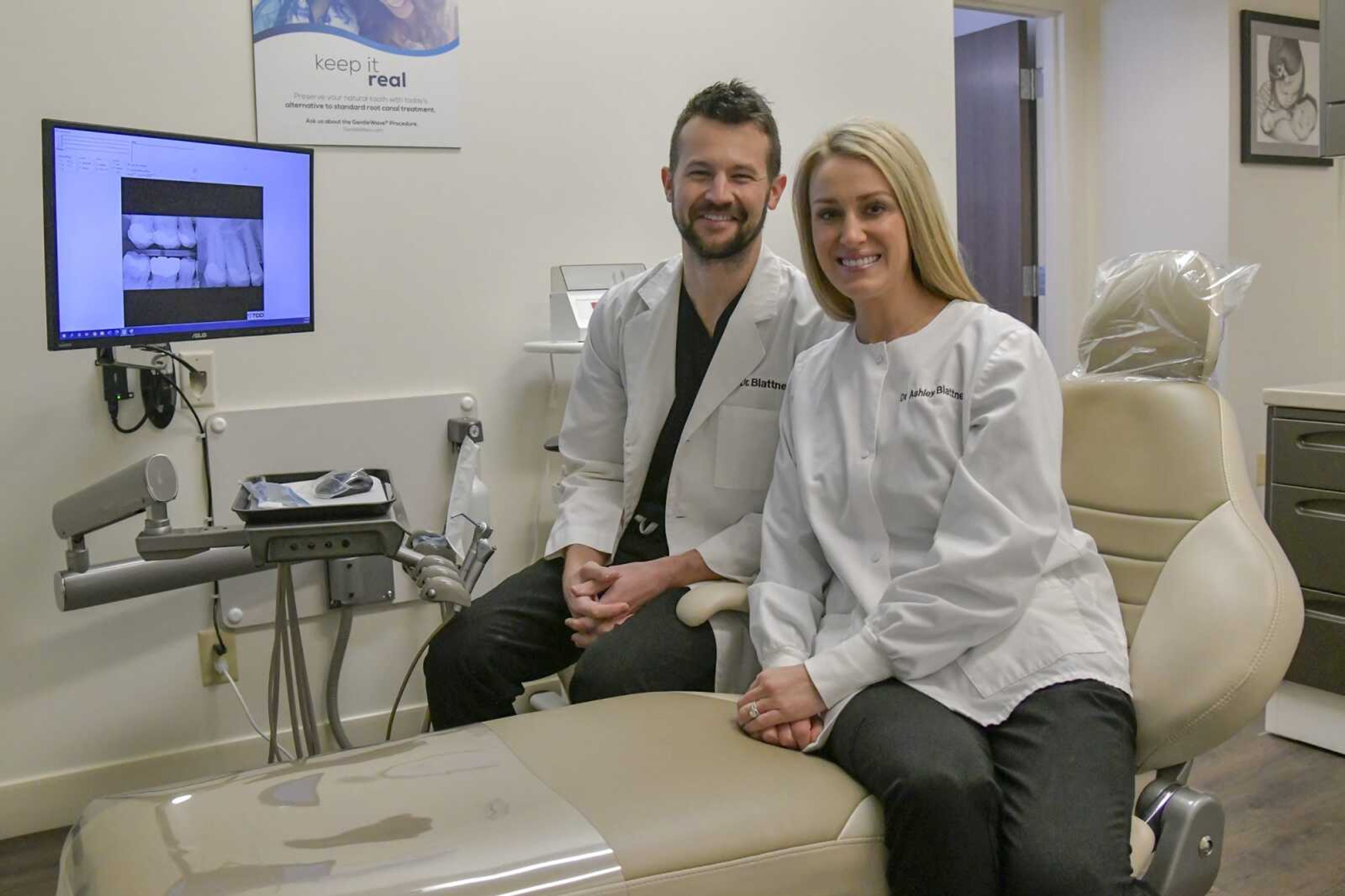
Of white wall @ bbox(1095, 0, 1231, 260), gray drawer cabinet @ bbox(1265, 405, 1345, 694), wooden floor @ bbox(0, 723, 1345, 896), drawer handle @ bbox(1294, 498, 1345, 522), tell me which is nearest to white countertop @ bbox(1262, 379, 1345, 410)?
gray drawer cabinet @ bbox(1265, 405, 1345, 694)

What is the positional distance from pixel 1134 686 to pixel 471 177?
1855 mm

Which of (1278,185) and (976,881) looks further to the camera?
(1278,185)

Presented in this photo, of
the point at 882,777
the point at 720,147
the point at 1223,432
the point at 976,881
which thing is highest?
the point at 720,147

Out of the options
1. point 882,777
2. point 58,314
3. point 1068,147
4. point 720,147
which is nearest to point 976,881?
point 882,777

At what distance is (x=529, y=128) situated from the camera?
2793 millimetres

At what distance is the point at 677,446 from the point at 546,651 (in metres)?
0.41

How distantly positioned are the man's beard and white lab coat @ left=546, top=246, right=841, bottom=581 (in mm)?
66

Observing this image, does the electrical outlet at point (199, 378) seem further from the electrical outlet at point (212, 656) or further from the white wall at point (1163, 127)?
the white wall at point (1163, 127)

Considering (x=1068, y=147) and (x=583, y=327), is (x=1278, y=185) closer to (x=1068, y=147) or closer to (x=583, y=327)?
(x=1068, y=147)

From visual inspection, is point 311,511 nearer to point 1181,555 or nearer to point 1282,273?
point 1181,555

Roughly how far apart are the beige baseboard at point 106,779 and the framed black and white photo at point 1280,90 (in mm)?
3591

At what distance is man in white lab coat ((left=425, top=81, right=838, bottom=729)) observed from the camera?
76.5 inches

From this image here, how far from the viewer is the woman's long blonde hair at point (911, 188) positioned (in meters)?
1.61

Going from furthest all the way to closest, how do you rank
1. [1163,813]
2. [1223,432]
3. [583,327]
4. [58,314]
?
1. [583,327]
2. [58,314]
3. [1223,432]
4. [1163,813]
